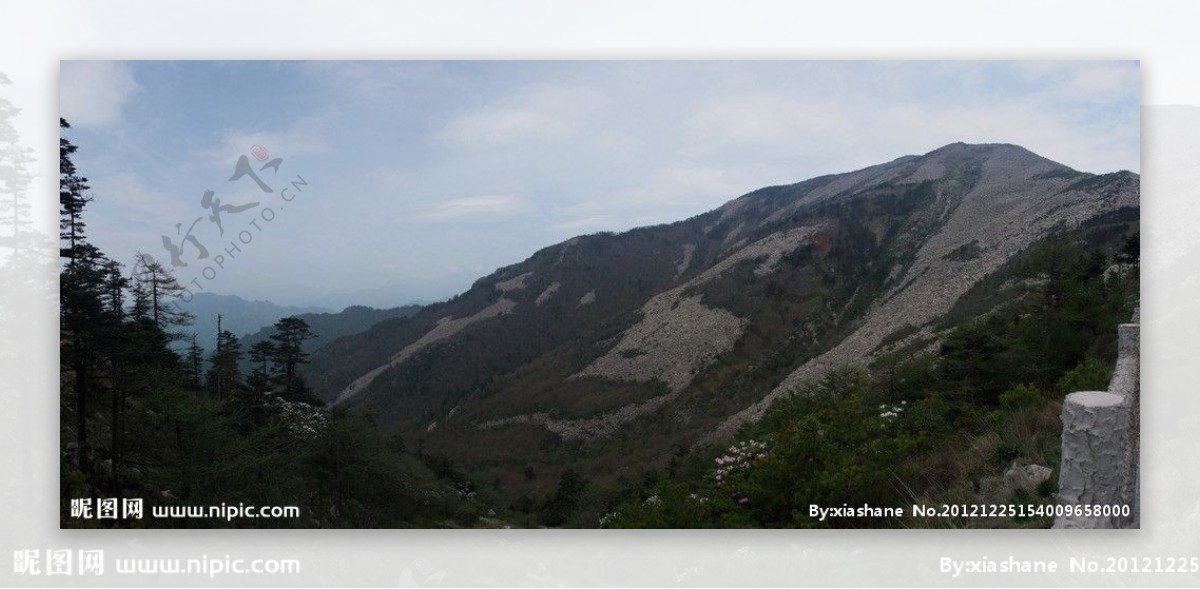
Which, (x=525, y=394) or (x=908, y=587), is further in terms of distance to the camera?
(x=525, y=394)

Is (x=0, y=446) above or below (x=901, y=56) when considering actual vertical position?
below

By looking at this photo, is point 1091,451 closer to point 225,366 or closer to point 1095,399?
point 1095,399

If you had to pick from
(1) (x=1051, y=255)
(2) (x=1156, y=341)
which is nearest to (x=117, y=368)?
(2) (x=1156, y=341)

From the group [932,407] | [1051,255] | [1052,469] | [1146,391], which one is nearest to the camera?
[1052,469]

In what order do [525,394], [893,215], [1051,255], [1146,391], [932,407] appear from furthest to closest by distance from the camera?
[893,215] < [525,394] < [1051,255] < [932,407] < [1146,391]

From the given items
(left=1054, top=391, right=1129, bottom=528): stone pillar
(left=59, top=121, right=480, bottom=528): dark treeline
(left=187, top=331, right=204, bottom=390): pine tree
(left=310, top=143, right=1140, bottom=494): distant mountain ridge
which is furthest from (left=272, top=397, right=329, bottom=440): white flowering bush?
(left=1054, top=391, right=1129, bottom=528): stone pillar

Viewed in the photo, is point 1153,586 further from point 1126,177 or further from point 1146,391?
point 1126,177

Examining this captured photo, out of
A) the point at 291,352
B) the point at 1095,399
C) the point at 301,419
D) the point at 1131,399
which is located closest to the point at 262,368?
the point at 291,352

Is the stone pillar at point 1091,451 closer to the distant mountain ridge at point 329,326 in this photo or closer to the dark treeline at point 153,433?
the dark treeline at point 153,433
